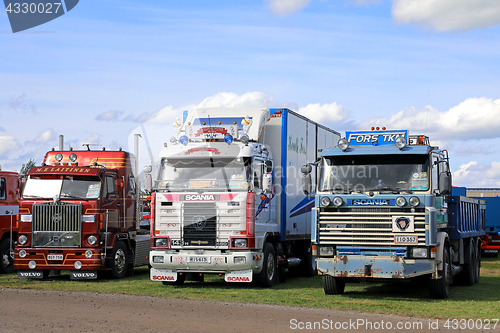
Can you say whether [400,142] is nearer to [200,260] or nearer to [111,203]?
[200,260]

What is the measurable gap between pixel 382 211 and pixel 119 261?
8.75 meters

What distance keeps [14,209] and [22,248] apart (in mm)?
2574

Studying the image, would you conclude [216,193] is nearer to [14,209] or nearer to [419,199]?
[419,199]

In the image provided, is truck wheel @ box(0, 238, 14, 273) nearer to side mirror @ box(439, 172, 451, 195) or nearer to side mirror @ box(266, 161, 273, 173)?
side mirror @ box(266, 161, 273, 173)

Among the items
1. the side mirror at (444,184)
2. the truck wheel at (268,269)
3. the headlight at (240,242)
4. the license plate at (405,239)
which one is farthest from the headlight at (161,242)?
the side mirror at (444,184)

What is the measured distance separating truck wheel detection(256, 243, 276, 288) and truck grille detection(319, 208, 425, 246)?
8.36 feet

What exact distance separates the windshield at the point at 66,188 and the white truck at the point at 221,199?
2.63m

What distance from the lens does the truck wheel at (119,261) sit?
18.1 meters

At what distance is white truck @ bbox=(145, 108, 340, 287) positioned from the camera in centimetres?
1517

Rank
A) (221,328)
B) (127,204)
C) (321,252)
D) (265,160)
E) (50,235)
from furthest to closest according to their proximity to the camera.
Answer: (127,204) → (50,235) → (265,160) → (321,252) → (221,328)

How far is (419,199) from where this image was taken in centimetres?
1306

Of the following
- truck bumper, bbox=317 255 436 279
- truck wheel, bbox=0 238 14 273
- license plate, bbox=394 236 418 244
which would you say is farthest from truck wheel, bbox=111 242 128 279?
license plate, bbox=394 236 418 244

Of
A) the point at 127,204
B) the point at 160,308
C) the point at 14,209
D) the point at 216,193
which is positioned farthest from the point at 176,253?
the point at 14,209

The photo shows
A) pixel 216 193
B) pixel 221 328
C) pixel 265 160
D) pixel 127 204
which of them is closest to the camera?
pixel 221 328
